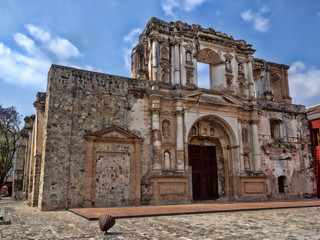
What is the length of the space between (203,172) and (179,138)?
10.3ft

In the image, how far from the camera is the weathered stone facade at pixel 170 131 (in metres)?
13.8

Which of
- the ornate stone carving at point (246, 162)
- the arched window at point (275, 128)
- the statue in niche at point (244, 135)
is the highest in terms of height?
the arched window at point (275, 128)

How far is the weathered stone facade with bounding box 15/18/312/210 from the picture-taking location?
45.2 feet

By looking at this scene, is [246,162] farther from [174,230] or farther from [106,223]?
[106,223]

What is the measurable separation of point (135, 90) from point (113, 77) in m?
1.34

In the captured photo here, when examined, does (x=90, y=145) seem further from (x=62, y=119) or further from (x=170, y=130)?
(x=170, y=130)

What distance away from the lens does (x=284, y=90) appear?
21.8 metres

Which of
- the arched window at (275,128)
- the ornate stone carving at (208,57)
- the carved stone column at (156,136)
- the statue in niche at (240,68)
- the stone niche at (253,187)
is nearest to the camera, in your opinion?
the carved stone column at (156,136)

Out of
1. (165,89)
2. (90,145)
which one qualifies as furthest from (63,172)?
(165,89)

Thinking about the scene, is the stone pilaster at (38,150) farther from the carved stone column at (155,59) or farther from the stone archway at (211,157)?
the stone archway at (211,157)

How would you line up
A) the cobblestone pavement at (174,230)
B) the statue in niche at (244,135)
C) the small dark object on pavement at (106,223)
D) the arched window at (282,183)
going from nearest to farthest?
the cobblestone pavement at (174,230) → the small dark object on pavement at (106,223) → the statue in niche at (244,135) → the arched window at (282,183)

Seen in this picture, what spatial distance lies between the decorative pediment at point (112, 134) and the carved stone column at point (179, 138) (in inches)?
91.0

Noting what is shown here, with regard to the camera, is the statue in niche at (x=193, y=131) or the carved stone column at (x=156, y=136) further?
the statue in niche at (x=193, y=131)

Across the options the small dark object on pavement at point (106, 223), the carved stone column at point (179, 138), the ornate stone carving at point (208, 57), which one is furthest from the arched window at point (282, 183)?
the small dark object on pavement at point (106, 223)
